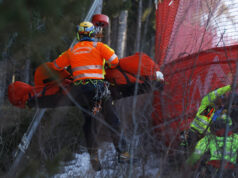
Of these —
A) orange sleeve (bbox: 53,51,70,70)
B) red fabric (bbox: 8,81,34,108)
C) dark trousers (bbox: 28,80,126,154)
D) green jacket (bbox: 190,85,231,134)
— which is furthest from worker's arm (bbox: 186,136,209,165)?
red fabric (bbox: 8,81,34,108)

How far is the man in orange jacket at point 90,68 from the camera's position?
13.2ft

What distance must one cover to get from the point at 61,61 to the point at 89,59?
376 millimetres

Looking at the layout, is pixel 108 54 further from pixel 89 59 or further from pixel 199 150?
pixel 199 150

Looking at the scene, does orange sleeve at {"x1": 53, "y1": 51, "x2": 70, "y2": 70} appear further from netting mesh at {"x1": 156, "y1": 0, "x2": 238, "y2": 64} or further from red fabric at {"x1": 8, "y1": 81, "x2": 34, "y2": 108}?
netting mesh at {"x1": 156, "y1": 0, "x2": 238, "y2": 64}

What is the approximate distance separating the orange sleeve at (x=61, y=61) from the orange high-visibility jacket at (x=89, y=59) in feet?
0.11

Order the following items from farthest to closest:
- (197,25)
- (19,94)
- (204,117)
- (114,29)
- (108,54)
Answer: (114,29) < (197,25) < (19,94) < (108,54) < (204,117)

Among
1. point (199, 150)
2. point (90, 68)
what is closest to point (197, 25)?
point (90, 68)

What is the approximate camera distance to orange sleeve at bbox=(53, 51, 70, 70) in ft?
13.5

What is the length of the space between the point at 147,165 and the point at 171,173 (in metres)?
0.31

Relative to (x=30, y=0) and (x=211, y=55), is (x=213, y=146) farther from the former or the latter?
(x=30, y=0)

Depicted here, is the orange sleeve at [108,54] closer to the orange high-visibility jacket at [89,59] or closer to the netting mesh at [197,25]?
the orange high-visibility jacket at [89,59]

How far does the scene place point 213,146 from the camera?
10.4ft

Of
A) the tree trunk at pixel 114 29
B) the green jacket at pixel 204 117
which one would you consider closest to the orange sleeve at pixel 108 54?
the green jacket at pixel 204 117

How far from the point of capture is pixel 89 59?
4.06 meters
